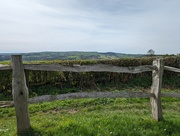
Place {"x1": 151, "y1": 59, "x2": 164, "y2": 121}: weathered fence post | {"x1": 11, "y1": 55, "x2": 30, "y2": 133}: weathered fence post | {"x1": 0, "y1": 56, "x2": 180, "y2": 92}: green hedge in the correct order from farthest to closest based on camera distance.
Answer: {"x1": 0, "y1": 56, "x2": 180, "y2": 92}: green hedge
{"x1": 151, "y1": 59, "x2": 164, "y2": 121}: weathered fence post
{"x1": 11, "y1": 55, "x2": 30, "y2": 133}: weathered fence post

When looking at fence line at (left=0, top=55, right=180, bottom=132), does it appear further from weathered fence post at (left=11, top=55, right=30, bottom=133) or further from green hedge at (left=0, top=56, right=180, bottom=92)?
green hedge at (left=0, top=56, right=180, bottom=92)

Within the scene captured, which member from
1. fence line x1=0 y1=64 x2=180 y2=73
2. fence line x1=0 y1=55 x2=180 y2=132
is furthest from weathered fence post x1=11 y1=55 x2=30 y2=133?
fence line x1=0 y1=64 x2=180 y2=73

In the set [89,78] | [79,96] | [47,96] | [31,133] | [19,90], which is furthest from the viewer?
[89,78]

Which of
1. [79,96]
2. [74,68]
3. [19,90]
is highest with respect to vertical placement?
[74,68]

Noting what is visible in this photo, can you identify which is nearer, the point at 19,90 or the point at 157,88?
the point at 19,90

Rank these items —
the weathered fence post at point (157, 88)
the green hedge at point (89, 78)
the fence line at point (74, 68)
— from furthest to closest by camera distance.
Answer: the green hedge at point (89, 78) < the weathered fence post at point (157, 88) < the fence line at point (74, 68)

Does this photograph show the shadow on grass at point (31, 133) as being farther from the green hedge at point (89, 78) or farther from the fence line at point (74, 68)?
the green hedge at point (89, 78)

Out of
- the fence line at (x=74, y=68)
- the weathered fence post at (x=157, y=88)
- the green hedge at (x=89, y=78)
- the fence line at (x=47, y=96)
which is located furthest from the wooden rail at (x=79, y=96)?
the green hedge at (x=89, y=78)

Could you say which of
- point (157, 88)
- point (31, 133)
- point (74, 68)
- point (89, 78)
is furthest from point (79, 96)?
point (89, 78)

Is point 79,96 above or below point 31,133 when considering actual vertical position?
above

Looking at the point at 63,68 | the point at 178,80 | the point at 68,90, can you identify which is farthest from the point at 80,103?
the point at 178,80

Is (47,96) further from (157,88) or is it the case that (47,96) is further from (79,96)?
(157,88)

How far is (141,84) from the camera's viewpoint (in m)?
13.2

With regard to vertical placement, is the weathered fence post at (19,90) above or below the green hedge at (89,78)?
above
